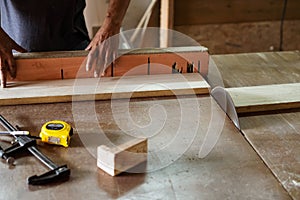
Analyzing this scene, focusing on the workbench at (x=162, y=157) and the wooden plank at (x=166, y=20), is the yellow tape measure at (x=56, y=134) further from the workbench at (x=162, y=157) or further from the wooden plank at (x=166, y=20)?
the wooden plank at (x=166, y=20)

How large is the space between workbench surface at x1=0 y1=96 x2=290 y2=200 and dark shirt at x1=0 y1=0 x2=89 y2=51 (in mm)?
565

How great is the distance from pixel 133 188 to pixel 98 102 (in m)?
0.44

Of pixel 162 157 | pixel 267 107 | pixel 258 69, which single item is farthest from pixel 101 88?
pixel 258 69

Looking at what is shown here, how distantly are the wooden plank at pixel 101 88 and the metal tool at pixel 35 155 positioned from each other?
164 mm

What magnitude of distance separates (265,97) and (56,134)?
0.68 m

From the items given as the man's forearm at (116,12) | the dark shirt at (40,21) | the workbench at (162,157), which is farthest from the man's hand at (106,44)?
the dark shirt at (40,21)

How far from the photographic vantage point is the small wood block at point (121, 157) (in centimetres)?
99

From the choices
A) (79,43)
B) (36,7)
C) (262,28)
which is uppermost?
(36,7)

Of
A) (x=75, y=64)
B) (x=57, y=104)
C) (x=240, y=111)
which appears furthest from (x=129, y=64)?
(x=240, y=111)

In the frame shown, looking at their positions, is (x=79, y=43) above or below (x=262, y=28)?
above

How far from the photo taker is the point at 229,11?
328cm

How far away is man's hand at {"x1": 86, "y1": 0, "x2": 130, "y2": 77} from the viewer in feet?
4.78

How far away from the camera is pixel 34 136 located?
3.76ft

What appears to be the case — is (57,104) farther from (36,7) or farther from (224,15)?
(224,15)
